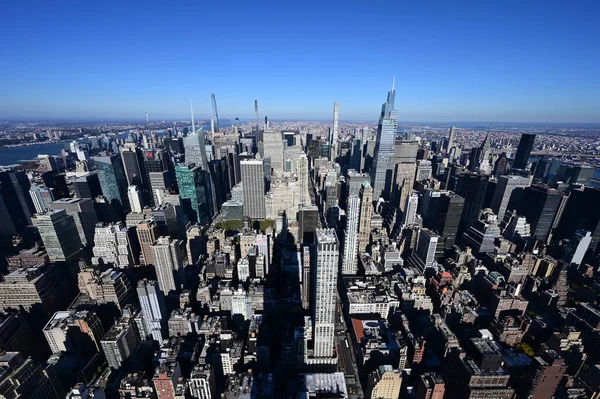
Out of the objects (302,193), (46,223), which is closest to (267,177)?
(302,193)

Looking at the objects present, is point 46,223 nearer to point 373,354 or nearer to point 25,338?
point 25,338

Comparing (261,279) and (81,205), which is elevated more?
(81,205)

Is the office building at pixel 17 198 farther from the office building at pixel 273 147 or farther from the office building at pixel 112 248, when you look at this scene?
the office building at pixel 273 147

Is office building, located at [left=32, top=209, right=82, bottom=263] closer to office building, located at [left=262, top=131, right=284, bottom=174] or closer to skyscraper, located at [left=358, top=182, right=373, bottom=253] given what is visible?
skyscraper, located at [left=358, top=182, right=373, bottom=253]

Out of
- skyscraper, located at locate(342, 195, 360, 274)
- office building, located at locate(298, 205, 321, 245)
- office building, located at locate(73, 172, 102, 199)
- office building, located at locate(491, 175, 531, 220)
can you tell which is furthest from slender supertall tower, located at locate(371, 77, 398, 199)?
office building, located at locate(73, 172, 102, 199)

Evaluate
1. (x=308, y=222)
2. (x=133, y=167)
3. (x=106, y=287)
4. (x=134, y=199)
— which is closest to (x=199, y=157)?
(x=134, y=199)

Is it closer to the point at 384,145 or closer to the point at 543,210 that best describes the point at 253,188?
the point at 384,145

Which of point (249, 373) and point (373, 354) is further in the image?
point (373, 354)
